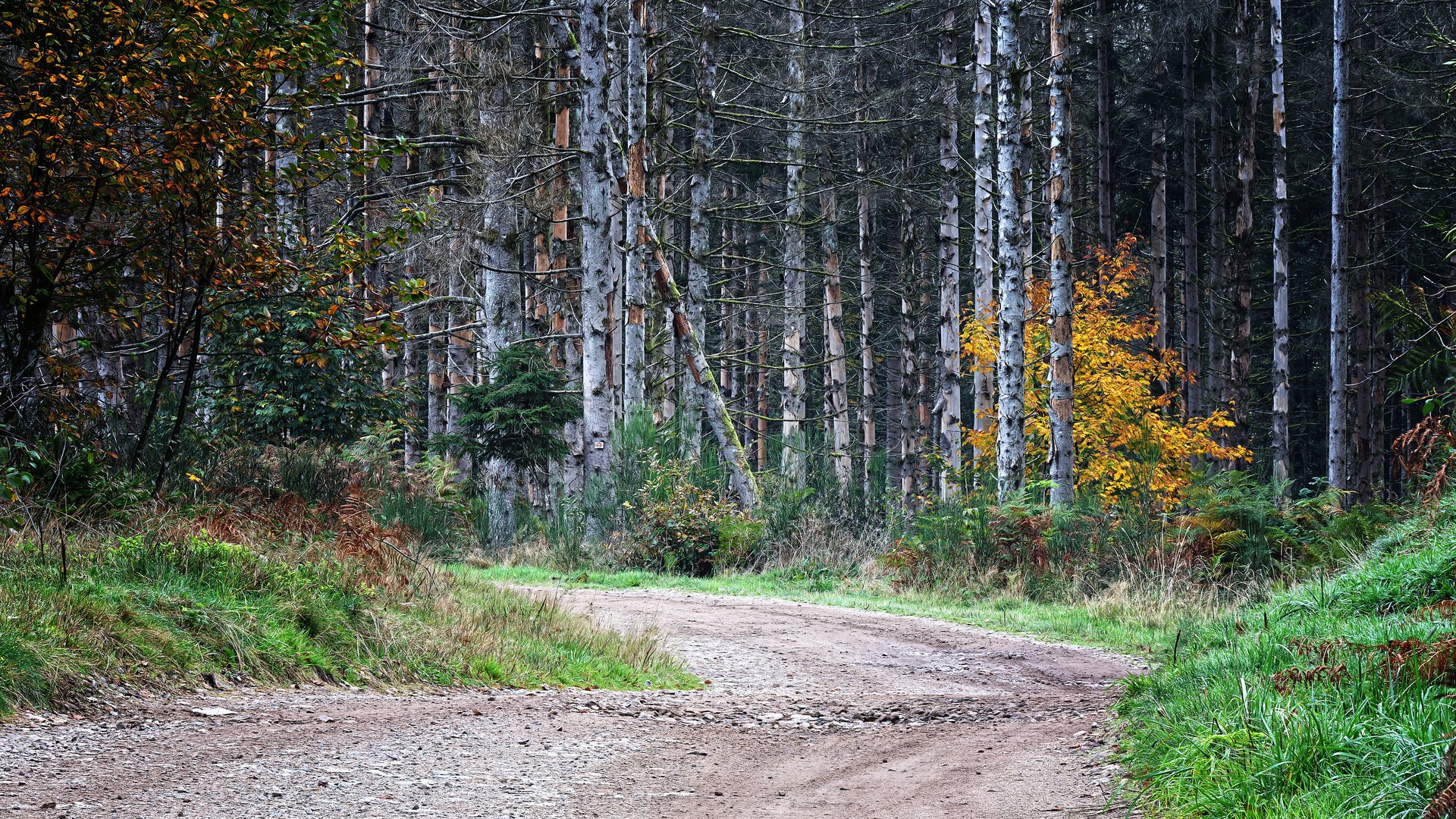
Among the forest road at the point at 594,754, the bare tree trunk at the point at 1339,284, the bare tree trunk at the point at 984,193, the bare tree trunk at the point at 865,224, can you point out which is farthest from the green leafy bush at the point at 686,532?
the bare tree trunk at the point at 1339,284

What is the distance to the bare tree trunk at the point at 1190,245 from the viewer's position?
31859 mm

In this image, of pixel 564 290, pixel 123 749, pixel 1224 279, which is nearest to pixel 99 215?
pixel 123 749

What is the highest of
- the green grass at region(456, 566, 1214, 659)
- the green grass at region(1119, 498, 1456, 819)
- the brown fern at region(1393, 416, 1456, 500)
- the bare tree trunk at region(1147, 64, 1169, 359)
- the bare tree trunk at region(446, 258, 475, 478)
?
the bare tree trunk at region(1147, 64, 1169, 359)

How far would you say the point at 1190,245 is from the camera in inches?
1278

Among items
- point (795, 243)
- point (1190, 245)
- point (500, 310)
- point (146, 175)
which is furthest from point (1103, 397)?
point (146, 175)

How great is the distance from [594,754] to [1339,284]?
23.4 metres

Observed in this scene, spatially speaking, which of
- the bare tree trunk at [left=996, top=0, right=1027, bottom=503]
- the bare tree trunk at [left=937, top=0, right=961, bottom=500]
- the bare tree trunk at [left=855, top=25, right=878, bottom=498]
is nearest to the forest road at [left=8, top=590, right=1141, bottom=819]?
the bare tree trunk at [left=996, top=0, right=1027, bottom=503]

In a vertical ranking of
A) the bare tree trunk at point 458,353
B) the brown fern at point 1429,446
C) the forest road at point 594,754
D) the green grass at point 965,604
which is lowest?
the green grass at point 965,604

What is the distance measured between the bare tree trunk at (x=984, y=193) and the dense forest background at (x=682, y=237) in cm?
13

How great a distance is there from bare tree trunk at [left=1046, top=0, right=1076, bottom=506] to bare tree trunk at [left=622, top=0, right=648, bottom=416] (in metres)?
7.28

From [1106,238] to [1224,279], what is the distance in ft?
11.8

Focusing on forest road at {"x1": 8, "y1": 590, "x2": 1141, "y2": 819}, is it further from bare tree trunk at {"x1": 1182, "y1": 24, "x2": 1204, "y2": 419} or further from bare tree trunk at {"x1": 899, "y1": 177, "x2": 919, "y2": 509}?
bare tree trunk at {"x1": 899, "y1": 177, "x2": 919, "y2": 509}

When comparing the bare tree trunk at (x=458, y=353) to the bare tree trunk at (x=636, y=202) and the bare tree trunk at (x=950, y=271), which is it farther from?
the bare tree trunk at (x=950, y=271)

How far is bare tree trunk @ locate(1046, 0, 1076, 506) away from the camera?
57.5 feet
